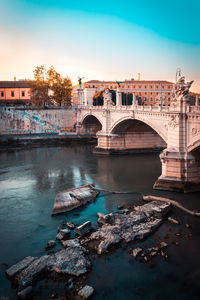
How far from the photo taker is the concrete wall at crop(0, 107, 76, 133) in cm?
4150

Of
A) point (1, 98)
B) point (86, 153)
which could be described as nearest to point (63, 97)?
point (1, 98)

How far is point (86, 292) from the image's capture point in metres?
7.93

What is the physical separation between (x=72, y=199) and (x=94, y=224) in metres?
2.56

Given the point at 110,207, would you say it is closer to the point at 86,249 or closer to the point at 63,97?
the point at 86,249

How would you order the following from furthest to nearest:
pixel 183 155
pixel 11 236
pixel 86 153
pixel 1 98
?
1. pixel 1 98
2. pixel 86 153
3. pixel 183 155
4. pixel 11 236

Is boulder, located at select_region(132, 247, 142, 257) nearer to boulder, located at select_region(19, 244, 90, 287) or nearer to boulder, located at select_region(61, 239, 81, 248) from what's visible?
boulder, located at select_region(19, 244, 90, 287)

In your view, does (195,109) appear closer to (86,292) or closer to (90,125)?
(86,292)

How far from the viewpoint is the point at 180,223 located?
12344 millimetres

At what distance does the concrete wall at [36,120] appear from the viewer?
4150cm

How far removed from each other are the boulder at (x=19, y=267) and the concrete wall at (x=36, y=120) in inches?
1328

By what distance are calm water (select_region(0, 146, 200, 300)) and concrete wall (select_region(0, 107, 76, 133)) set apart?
54.1ft

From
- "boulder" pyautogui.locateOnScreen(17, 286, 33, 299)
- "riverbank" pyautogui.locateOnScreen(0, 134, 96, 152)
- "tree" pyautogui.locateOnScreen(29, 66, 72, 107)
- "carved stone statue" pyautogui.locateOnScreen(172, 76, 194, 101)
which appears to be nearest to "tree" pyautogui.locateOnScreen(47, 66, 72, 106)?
"tree" pyautogui.locateOnScreen(29, 66, 72, 107)

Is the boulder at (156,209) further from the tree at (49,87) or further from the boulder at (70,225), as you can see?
the tree at (49,87)

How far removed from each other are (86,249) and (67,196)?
4.98m
